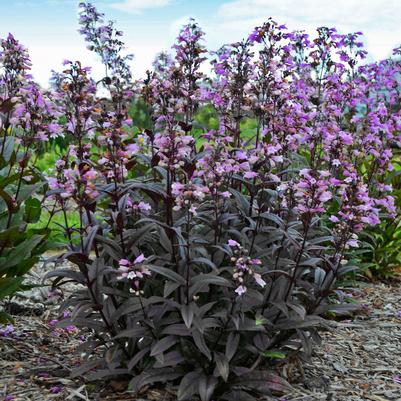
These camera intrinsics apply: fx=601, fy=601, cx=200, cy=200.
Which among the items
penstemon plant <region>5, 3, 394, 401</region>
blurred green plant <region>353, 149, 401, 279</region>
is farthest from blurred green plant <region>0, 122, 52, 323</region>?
blurred green plant <region>353, 149, 401, 279</region>

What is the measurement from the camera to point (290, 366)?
3.58 meters

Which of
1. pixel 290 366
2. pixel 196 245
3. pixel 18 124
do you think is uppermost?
pixel 18 124

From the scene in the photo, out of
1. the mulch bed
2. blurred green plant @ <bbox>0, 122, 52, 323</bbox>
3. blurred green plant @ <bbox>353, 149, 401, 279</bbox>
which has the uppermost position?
blurred green plant @ <bbox>0, 122, 52, 323</bbox>

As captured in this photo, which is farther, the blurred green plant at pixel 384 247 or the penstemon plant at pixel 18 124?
the blurred green plant at pixel 384 247

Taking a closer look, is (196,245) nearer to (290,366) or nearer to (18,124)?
(290,366)

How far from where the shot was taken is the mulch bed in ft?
11.1

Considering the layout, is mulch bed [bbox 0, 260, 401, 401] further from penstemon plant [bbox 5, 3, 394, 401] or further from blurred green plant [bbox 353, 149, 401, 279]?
blurred green plant [bbox 353, 149, 401, 279]

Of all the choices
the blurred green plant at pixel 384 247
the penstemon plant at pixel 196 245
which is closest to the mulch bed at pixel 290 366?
the penstemon plant at pixel 196 245

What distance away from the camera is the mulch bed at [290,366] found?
3391mm

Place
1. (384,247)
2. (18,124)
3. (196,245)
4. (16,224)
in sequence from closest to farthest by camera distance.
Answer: (196,245) → (18,124) → (16,224) → (384,247)

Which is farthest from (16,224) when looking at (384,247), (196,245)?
(384,247)

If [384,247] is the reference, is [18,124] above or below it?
above

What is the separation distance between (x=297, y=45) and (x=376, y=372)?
Result: 2.83 m

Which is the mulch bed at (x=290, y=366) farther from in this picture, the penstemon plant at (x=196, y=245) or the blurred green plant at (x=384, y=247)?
the blurred green plant at (x=384, y=247)
